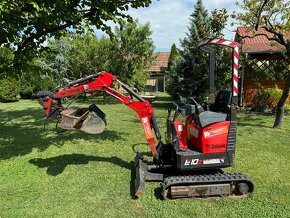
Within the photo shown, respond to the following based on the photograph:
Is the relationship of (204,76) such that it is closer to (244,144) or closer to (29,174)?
(244,144)

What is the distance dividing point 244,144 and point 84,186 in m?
5.17

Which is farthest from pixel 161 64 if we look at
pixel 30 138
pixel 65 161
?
pixel 65 161

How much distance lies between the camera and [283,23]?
1151 cm

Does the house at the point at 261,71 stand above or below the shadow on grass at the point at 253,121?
above

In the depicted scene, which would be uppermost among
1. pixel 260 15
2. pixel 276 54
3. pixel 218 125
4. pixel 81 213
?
→ pixel 260 15

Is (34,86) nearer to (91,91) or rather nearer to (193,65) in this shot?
(193,65)

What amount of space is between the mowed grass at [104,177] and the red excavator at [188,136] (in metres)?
0.25

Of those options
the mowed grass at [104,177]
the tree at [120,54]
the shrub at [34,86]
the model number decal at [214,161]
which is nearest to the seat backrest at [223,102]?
the model number decal at [214,161]

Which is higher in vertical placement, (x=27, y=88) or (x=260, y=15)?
(x=260, y=15)

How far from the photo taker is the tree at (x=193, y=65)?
59.6 feet

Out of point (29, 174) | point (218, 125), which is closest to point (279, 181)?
point (218, 125)

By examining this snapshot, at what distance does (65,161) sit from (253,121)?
8.62 metres

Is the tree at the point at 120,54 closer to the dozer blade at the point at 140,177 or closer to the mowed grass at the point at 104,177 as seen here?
the mowed grass at the point at 104,177

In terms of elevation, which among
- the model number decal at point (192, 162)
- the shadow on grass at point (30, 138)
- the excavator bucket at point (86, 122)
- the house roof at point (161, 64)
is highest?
the house roof at point (161, 64)
